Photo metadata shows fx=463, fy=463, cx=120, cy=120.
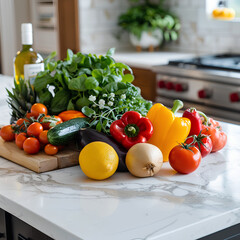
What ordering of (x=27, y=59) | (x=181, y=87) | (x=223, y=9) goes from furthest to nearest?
(x=223, y=9) → (x=181, y=87) → (x=27, y=59)

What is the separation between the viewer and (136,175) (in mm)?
1327

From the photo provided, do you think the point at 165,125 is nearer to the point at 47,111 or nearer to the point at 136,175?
the point at 136,175

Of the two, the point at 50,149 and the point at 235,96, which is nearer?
the point at 50,149

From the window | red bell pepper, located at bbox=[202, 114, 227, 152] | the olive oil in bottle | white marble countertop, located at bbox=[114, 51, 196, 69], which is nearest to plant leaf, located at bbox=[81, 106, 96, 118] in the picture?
red bell pepper, located at bbox=[202, 114, 227, 152]

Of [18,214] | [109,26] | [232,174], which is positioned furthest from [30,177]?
[109,26]

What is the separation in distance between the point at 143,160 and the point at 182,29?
3362 mm

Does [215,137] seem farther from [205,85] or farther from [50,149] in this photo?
[205,85]

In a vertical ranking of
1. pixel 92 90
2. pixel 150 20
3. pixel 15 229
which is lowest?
pixel 15 229

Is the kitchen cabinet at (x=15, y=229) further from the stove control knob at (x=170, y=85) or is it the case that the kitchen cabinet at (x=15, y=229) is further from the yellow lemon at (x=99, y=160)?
the stove control knob at (x=170, y=85)

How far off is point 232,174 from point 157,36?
318 centimetres

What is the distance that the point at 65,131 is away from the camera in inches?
56.3

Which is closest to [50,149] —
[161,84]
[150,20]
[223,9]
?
[161,84]

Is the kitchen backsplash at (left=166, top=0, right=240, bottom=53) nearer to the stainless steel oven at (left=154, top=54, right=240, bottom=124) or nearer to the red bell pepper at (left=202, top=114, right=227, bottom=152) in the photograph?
the stainless steel oven at (left=154, top=54, right=240, bottom=124)

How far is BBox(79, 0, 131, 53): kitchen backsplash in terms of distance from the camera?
4340mm
